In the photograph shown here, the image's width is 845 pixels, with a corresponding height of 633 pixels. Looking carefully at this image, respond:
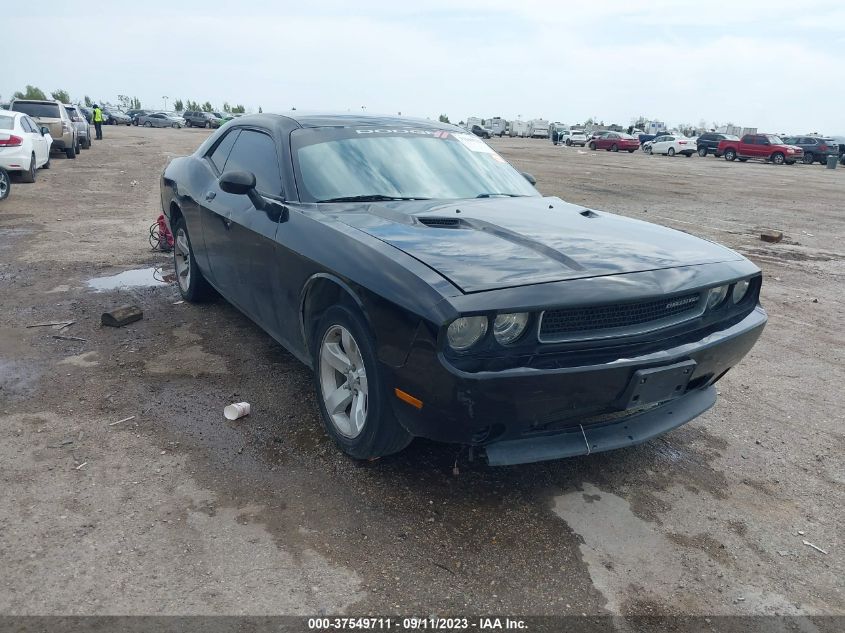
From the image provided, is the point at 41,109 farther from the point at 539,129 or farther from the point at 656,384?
the point at 539,129

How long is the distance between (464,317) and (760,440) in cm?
226

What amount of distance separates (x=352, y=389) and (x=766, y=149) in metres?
40.2

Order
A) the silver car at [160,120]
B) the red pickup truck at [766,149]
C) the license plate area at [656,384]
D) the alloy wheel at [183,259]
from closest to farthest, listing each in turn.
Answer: the license plate area at [656,384] < the alloy wheel at [183,259] < the red pickup truck at [766,149] < the silver car at [160,120]

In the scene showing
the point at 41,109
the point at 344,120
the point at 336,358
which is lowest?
the point at 336,358

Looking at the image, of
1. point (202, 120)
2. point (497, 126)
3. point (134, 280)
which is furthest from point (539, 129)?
point (134, 280)

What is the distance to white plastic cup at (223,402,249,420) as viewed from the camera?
3666 mm

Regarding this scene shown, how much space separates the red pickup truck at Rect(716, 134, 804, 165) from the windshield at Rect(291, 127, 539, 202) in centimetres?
3822

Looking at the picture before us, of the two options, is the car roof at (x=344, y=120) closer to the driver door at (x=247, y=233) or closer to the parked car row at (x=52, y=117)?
the driver door at (x=247, y=233)

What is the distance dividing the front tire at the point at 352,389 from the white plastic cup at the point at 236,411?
22.0 inches

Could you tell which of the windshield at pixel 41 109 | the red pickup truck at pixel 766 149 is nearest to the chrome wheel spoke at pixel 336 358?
the windshield at pixel 41 109

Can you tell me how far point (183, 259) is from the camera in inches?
226

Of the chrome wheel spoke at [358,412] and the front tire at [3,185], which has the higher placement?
the chrome wheel spoke at [358,412]

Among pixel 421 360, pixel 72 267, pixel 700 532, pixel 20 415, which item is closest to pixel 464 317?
pixel 421 360

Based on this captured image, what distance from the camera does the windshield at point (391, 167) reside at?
373 cm
